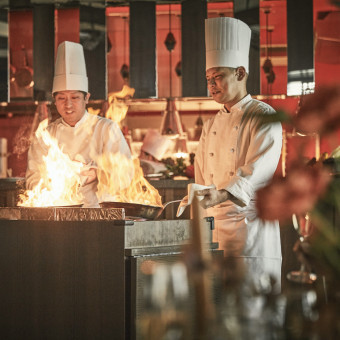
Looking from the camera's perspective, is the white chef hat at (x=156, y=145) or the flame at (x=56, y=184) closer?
the flame at (x=56, y=184)

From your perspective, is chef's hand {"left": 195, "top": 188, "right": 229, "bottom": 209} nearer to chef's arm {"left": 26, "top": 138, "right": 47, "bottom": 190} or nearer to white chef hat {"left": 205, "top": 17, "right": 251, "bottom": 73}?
white chef hat {"left": 205, "top": 17, "right": 251, "bottom": 73}

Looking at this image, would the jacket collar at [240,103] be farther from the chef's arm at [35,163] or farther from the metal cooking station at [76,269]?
the chef's arm at [35,163]

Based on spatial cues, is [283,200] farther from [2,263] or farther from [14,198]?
[14,198]

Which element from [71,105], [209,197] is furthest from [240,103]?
[71,105]

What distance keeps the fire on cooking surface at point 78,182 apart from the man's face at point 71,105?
11.8 inches

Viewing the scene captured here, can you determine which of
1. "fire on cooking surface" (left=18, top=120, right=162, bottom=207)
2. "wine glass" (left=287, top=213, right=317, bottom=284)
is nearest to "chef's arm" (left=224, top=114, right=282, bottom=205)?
"fire on cooking surface" (left=18, top=120, right=162, bottom=207)

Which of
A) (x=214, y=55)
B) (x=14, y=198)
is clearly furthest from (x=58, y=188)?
(x=14, y=198)

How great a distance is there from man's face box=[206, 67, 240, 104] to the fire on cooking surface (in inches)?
22.7

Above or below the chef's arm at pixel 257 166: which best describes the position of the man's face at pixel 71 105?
above

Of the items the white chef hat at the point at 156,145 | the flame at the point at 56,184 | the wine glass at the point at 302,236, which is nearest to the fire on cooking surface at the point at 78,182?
the flame at the point at 56,184

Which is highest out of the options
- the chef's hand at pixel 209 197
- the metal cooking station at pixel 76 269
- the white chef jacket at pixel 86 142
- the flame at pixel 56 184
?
the white chef jacket at pixel 86 142

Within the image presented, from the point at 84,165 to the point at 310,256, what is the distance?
267 cm

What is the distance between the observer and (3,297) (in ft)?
8.11

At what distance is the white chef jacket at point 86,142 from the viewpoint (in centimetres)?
372
